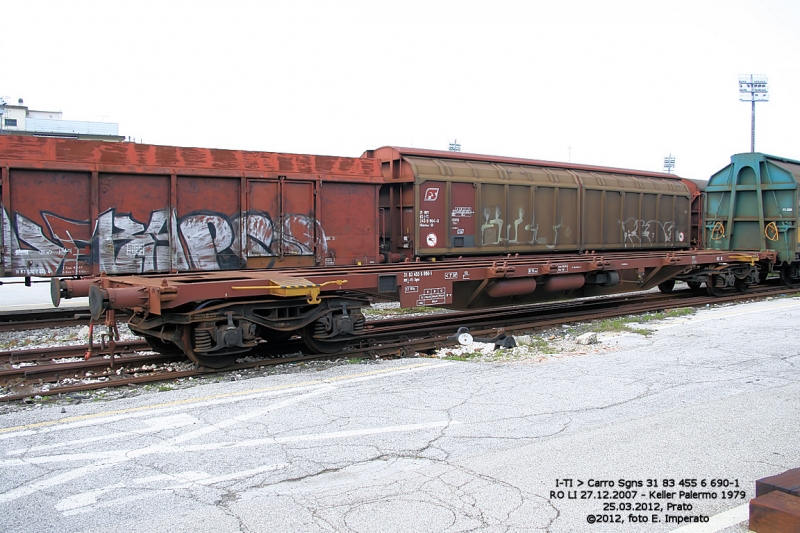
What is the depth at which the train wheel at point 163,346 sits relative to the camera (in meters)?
9.47

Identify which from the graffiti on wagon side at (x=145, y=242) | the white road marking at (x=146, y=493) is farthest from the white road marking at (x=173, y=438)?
the graffiti on wagon side at (x=145, y=242)

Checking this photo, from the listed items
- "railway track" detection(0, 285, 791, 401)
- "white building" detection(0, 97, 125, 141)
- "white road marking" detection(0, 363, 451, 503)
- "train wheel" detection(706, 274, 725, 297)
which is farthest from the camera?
"white building" detection(0, 97, 125, 141)

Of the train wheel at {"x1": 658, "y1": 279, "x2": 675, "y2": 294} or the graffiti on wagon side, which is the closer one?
the graffiti on wagon side

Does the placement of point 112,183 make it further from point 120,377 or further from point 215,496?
point 215,496

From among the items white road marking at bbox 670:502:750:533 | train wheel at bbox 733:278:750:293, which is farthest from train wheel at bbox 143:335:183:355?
train wheel at bbox 733:278:750:293

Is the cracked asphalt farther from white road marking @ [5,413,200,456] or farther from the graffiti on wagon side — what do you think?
the graffiti on wagon side

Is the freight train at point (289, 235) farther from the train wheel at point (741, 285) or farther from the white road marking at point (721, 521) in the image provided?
the white road marking at point (721, 521)

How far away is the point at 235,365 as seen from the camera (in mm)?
8836

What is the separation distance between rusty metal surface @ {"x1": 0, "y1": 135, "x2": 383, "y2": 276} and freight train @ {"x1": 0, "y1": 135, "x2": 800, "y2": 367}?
0.8 inches

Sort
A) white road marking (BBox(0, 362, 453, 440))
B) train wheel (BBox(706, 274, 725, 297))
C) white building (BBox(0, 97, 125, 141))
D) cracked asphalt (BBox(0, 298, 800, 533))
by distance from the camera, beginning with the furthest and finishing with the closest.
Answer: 1. white building (BBox(0, 97, 125, 141))
2. train wheel (BBox(706, 274, 725, 297))
3. white road marking (BBox(0, 362, 453, 440))
4. cracked asphalt (BBox(0, 298, 800, 533))

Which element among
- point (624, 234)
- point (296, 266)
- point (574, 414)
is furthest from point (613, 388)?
point (624, 234)

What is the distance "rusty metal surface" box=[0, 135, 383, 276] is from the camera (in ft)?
31.1

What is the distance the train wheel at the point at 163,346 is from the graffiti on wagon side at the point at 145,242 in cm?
123

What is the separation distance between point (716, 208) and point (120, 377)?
1778 centimetres
